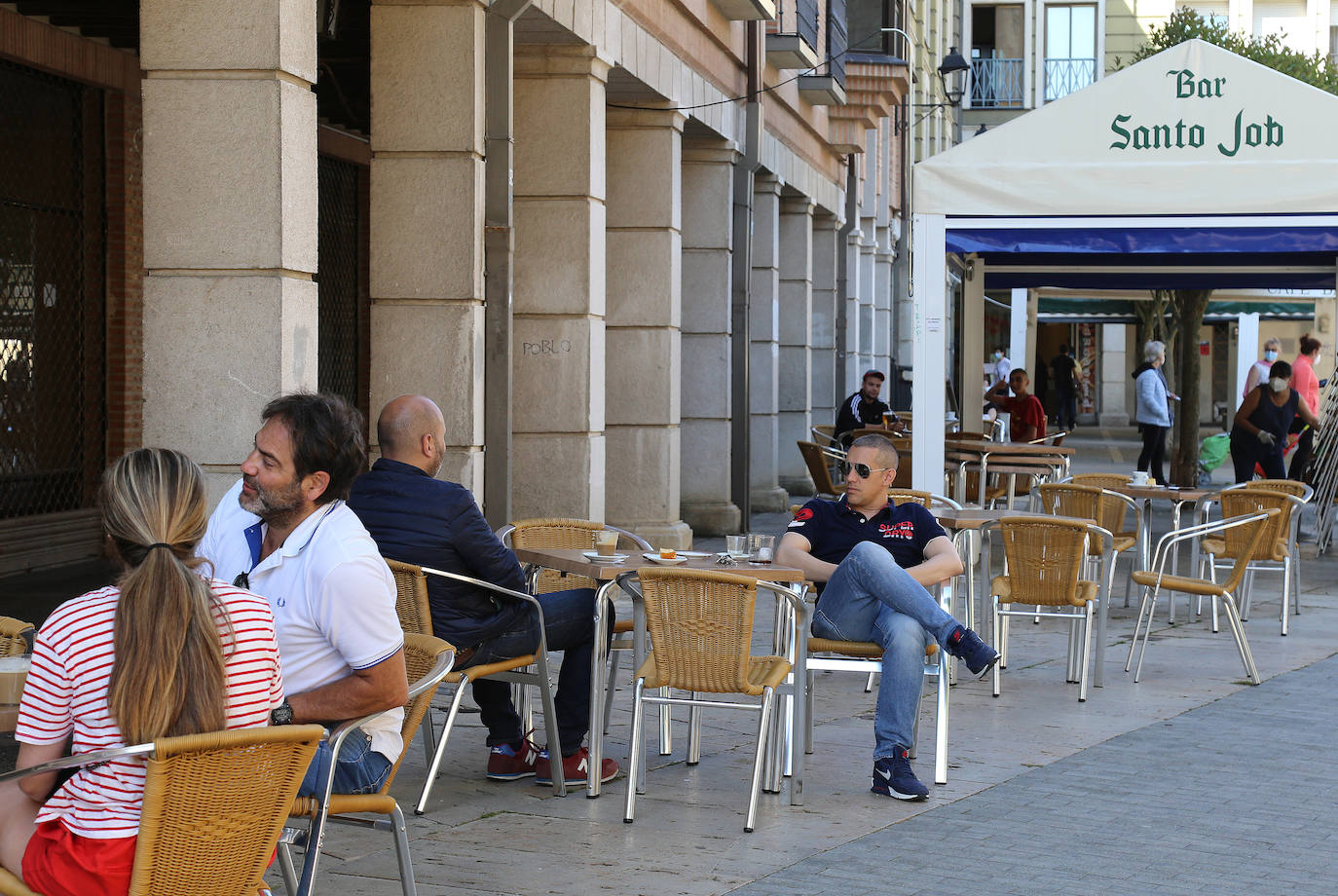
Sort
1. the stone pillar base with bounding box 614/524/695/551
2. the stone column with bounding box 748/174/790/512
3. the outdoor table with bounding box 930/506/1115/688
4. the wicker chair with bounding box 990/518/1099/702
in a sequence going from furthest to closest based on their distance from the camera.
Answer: the stone column with bounding box 748/174/790/512
the stone pillar base with bounding box 614/524/695/551
the outdoor table with bounding box 930/506/1115/688
the wicker chair with bounding box 990/518/1099/702

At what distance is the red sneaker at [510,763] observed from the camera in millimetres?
6453

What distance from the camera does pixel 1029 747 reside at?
713cm

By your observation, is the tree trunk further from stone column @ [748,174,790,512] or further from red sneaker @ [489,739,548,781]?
red sneaker @ [489,739,548,781]

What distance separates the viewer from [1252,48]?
38.5m

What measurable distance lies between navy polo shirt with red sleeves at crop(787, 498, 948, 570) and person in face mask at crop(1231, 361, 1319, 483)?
30.9 ft

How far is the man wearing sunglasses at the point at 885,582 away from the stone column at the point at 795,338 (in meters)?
13.8

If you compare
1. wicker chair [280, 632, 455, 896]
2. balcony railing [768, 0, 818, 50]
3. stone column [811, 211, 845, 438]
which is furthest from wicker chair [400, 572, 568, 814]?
stone column [811, 211, 845, 438]

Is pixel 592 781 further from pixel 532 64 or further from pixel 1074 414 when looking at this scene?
pixel 1074 414

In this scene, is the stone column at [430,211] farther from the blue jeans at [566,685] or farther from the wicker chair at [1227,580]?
the wicker chair at [1227,580]

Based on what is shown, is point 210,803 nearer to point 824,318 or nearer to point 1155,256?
point 1155,256

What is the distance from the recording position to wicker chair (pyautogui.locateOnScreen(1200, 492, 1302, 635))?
10.1 meters

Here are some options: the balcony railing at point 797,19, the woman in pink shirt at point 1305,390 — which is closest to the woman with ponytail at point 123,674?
the woman in pink shirt at point 1305,390

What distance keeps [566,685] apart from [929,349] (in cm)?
591

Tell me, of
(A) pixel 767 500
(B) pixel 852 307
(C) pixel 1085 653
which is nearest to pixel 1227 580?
(C) pixel 1085 653
